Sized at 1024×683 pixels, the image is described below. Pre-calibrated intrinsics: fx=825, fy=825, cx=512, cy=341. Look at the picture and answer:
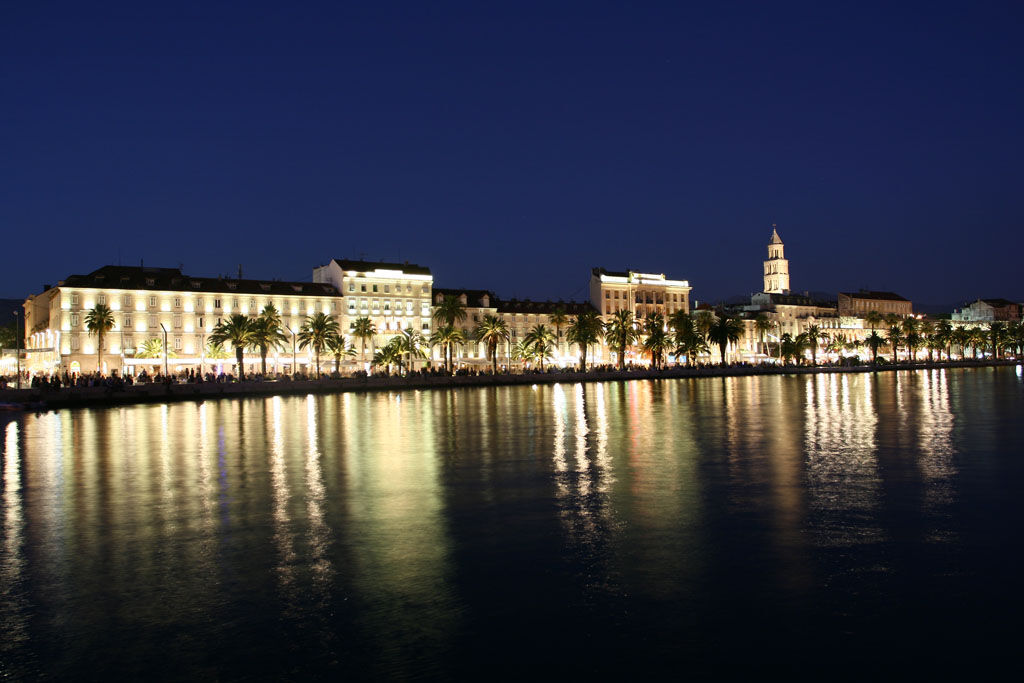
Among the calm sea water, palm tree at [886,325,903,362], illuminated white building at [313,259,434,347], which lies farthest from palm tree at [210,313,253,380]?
palm tree at [886,325,903,362]

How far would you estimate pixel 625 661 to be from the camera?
8.45 meters

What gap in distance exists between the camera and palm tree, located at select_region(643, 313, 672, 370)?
11694cm

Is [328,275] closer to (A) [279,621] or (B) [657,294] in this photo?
(B) [657,294]

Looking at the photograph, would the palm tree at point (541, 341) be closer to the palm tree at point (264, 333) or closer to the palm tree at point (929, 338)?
the palm tree at point (264, 333)

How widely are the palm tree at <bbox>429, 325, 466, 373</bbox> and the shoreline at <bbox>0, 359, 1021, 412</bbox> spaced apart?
8.72 metres

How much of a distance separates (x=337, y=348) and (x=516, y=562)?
267 ft

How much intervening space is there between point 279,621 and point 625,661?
13.4 feet

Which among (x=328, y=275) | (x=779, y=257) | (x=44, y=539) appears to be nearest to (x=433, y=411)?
(x=44, y=539)

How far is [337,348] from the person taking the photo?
91.2 meters

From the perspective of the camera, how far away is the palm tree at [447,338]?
97.4 metres

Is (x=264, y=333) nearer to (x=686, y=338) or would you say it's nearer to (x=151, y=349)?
(x=151, y=349)

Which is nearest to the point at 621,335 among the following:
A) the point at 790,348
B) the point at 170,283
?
the point at 790,348

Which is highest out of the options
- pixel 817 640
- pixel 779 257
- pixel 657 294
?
pixel 779 257

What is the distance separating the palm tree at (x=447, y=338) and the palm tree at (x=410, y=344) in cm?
151
